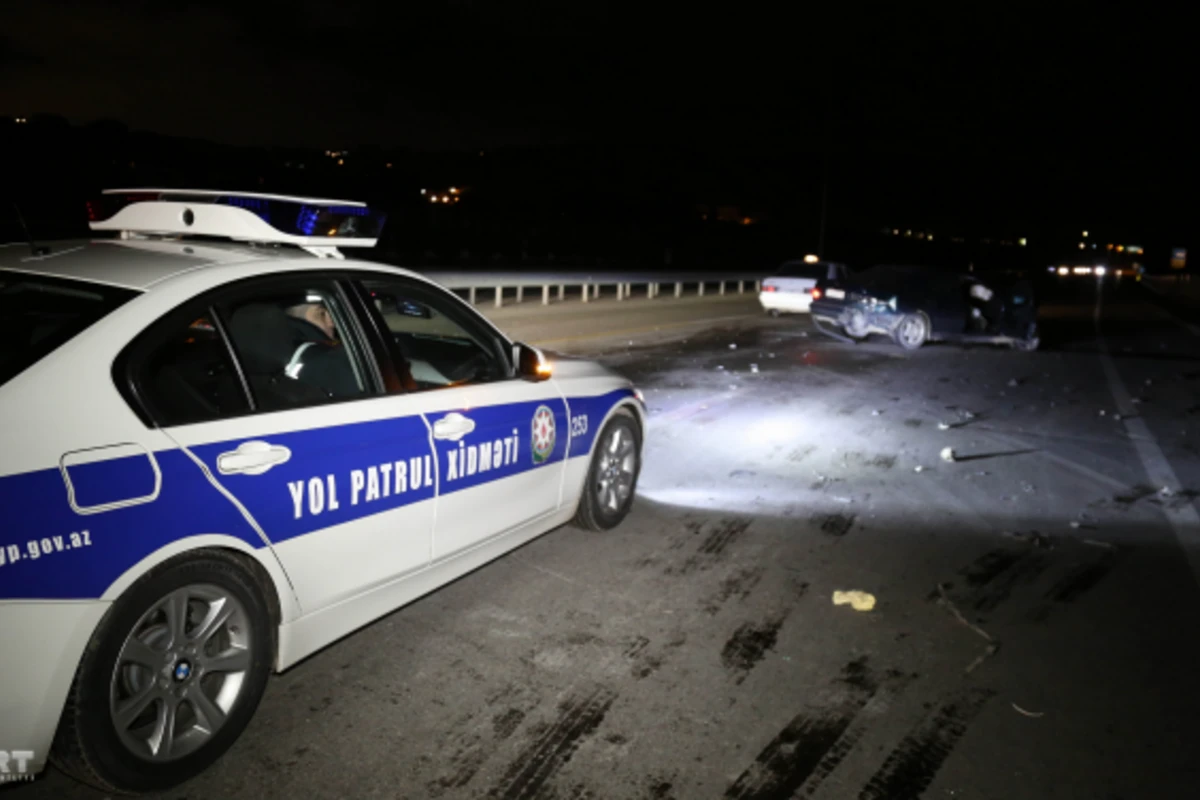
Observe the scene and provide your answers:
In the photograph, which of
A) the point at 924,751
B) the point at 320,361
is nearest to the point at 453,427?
the point at 320,361

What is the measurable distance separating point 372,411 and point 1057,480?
6.50 meters

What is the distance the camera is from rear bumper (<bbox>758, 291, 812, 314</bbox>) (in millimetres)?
23375

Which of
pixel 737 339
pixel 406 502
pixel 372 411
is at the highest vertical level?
pixel 372 411

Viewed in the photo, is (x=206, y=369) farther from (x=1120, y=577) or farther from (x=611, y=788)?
(x=1120, y=577)

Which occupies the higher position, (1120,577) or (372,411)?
(372,411)

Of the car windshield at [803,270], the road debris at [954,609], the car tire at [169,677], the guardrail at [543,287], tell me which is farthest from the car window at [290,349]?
the car windshield at [803,270]

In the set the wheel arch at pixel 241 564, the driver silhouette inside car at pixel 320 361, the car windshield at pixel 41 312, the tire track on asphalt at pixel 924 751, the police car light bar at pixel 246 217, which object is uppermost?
the police car light bar at pixel 246 217

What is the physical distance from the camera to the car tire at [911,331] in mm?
17484

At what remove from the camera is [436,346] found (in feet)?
17.8

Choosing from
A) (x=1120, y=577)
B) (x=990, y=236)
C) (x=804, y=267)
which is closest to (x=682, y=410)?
(x=1120, y=577)

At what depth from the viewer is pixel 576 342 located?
56.5ft

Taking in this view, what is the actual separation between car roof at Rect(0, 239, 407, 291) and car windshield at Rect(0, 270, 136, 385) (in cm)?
5

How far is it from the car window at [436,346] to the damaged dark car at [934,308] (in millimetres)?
13645

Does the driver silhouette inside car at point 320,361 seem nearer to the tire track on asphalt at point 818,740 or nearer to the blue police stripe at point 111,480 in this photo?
the blue police stripe at point 111,480
